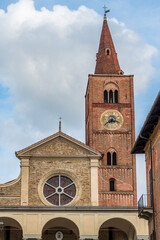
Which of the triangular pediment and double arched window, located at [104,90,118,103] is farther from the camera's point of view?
double arched window, located at [104,90,118,103]

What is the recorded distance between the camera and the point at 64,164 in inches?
1588

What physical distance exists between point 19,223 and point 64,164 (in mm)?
6191

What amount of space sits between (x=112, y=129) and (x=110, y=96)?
3472 millimetres

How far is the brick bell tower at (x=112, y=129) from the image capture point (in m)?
43.4

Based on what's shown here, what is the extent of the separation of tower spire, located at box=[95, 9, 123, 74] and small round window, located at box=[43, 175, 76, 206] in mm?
13819

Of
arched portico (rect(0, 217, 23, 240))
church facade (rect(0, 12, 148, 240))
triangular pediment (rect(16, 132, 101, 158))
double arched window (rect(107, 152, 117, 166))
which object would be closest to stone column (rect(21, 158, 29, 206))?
church facade (rect(0, 12, 148, 240))

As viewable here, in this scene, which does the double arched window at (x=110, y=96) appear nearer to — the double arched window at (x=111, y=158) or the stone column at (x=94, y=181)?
the double arched window at (x=111, y=158)

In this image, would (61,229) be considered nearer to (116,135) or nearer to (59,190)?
(59,190)

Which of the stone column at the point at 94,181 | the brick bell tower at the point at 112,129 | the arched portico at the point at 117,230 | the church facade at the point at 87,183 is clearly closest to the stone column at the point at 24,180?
the church facade at the point at 87,183

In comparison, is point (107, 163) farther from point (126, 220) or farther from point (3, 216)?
point (3, 216)

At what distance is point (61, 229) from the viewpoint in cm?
3928

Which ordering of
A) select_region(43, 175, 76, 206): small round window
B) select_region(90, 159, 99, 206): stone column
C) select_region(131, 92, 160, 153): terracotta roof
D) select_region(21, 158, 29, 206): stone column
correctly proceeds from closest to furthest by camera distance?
select_region(131, 92, 160, 153): terracotta roof → select_region(21, 158, 29, 206): stone column → select_region(90, 159, 99, 206): stone column → select_region(43, 175, 76, 206): small round window

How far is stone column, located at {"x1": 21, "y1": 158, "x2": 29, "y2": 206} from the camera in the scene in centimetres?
3888

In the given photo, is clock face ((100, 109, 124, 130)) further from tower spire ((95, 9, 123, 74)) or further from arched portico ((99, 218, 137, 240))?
arched portico ((99, 218, 137, 240))
